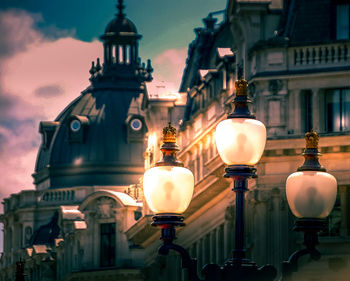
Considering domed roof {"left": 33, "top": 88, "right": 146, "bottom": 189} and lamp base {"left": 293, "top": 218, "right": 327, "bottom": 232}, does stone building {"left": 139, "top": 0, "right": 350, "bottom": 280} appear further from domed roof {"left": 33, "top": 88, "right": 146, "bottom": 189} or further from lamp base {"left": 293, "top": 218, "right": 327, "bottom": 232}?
domed roof {"left": 33, "top": 88, "right": 146, "bottom": 189}

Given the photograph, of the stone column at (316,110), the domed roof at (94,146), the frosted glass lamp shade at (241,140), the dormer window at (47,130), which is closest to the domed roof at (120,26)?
the domed roof at (94,146)

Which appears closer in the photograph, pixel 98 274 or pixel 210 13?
pixel 210 13

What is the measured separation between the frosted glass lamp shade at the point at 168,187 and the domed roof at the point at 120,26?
136 meters

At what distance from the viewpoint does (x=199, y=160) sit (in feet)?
236

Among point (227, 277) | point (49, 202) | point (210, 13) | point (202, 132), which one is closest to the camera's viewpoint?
point (227, 277)

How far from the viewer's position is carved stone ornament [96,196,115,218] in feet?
385

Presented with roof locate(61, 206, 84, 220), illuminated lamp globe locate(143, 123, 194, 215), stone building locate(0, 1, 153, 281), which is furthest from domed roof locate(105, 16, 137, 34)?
illuminated lamp globe locate(143, 123, 194, 215)

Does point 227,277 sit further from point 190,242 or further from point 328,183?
point 190,242

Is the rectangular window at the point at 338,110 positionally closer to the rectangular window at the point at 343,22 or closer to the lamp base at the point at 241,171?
the rectangular window at the point at 343,22

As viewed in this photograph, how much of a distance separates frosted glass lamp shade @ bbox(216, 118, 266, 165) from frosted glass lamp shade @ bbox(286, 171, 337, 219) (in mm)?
639

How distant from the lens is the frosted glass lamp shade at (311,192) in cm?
2275

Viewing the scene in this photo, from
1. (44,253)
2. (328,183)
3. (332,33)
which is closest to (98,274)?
(44,253)

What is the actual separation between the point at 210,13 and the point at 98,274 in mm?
33115

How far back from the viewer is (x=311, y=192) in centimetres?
2273
